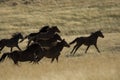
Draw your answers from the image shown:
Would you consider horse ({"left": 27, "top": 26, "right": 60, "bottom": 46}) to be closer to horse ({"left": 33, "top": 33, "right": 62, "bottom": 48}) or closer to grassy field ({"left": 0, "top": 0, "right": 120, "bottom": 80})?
horse ({"left": 33, "top": 33, "right": 62, "bottom": 48})

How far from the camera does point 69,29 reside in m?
44.2

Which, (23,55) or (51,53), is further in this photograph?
(51,53)

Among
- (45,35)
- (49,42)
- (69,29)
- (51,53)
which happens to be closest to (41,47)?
(51,53)

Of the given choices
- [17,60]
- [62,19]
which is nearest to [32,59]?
[17,60]

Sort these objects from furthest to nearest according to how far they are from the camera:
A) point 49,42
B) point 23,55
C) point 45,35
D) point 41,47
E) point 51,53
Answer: point 45,35, point 49,42, point 51,53, point 41,47, point 23,55

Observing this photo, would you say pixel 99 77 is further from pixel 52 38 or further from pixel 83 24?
pixel 83 24

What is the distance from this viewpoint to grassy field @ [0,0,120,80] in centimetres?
1750

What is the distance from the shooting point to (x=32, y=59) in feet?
70.4

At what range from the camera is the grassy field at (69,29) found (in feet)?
57.4

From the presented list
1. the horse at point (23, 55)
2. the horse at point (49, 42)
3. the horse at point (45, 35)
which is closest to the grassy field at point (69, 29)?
the horse at point (23, 55)

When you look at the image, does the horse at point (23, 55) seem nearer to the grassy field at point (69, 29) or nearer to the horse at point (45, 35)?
the grassy field at point (69, 29)

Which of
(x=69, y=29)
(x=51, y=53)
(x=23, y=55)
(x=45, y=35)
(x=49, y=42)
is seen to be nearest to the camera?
(x=23, y=55)

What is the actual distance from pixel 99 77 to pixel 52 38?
1033 cm

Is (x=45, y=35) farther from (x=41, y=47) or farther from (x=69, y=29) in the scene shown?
(x=69, y=29)
